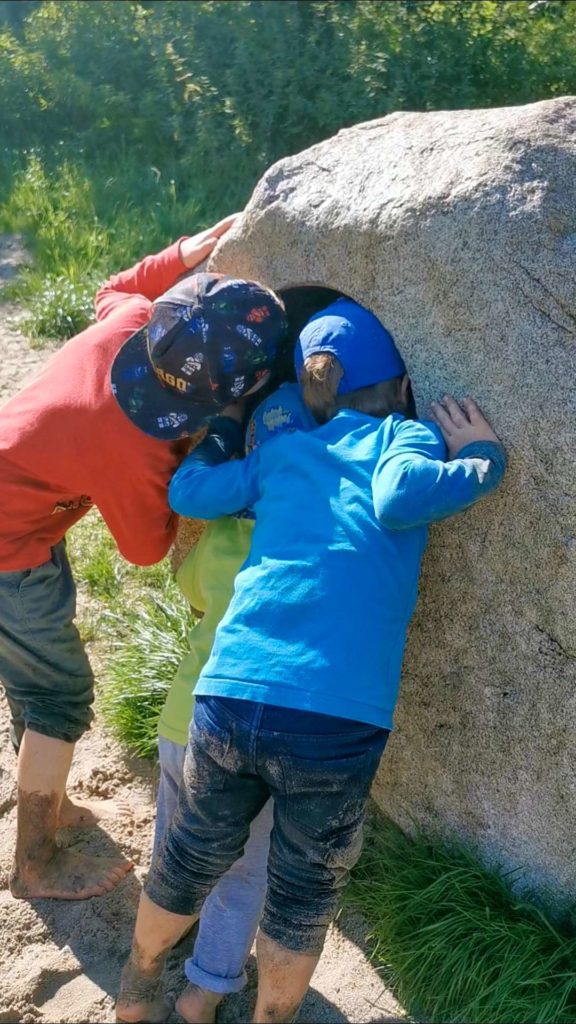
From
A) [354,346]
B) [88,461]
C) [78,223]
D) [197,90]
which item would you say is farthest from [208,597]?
[197,90]

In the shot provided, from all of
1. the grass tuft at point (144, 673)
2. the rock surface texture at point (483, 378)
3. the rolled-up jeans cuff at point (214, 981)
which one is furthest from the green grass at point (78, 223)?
the rolled-up jeans cuff at point (214, 981)

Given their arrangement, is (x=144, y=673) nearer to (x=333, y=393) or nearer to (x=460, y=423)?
(x=333, y=393)

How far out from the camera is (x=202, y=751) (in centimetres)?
230

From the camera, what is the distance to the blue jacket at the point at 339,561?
7.23 feet

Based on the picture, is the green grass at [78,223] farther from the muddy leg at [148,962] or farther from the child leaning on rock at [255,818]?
A: the muddy leg at [148,962]

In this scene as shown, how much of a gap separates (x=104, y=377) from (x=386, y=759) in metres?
1.18

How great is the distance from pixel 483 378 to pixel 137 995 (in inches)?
62.2

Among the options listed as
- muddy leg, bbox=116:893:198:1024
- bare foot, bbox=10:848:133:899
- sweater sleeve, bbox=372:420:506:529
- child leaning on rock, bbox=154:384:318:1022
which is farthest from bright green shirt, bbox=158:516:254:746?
bare foot, bbox=10:848:133:899

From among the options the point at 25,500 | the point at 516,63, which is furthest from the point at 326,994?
the point at 516,63

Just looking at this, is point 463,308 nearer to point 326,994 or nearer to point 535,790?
point 535,790

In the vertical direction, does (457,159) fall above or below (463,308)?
above

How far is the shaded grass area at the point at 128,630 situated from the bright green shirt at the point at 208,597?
0.81m

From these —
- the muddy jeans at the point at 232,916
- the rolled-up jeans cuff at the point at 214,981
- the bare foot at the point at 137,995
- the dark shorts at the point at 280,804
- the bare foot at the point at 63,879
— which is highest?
the dark shorts at the point at 280,804

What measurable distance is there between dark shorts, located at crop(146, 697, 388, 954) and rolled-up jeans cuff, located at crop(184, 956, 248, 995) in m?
0.27
